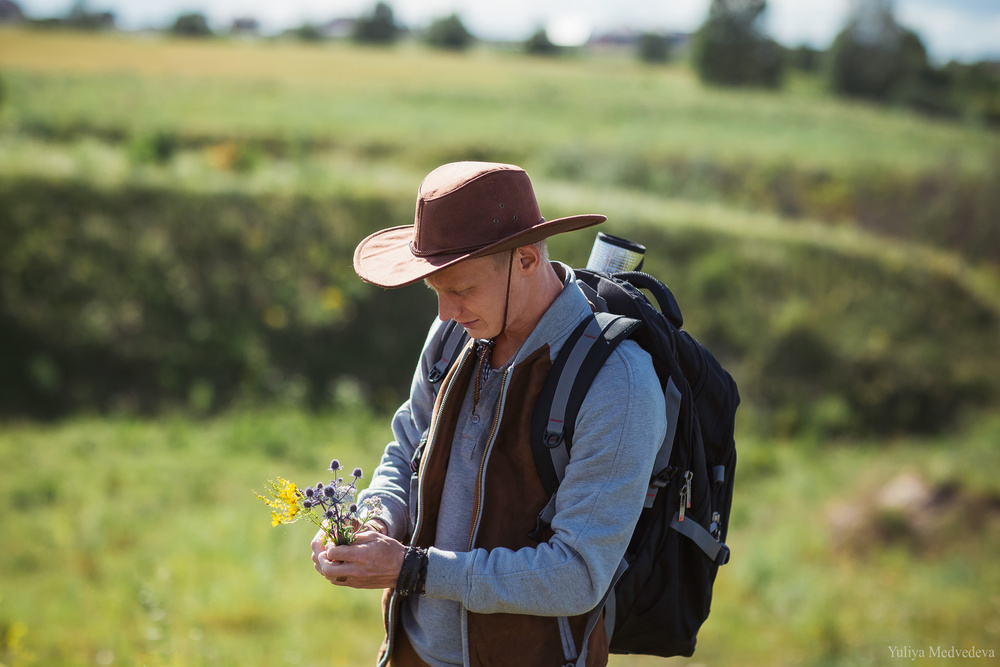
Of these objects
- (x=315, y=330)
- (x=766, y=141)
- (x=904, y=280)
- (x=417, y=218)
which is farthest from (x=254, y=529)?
(x=766, y=141)

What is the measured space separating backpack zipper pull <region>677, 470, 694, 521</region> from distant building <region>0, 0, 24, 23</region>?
42.9 m

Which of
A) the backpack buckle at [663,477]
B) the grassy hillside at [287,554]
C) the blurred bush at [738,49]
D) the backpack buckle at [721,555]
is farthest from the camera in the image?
the blurred bush at [738,49]

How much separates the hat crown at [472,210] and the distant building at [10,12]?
139 ft

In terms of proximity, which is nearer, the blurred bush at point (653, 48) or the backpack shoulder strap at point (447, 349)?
the backpack shoulder strap at point (447, 349)

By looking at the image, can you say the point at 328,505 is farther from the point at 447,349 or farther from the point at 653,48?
the point at 653,48

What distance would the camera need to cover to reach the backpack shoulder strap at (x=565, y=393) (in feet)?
5.60

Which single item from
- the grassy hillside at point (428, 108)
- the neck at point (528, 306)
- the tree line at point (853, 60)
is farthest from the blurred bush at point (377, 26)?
the neck at point (528, 306)

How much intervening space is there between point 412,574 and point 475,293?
0.69 m

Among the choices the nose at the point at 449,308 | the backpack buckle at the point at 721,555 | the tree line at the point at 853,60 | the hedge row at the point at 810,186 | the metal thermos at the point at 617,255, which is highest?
the tree line at the point at 853,60

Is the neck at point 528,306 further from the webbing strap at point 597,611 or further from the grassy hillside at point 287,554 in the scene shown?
the grassy hillside at point 287,554

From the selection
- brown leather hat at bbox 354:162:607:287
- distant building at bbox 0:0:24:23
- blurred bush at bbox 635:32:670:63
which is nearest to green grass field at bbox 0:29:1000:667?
brown leather hat at bbox 354:162:607:287

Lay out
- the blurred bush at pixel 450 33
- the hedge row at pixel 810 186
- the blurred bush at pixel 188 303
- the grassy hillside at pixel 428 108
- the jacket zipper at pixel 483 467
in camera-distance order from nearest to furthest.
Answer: the jacket zipper at pixel 483 467
the blurred bush at pixel 188 303
the hedge row at pixel 810 186
the grassy hillside at pixel 428 108
the blurred bush at pixel 450 33

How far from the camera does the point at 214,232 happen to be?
38.4 feet

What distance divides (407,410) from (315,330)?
9.48 metres
